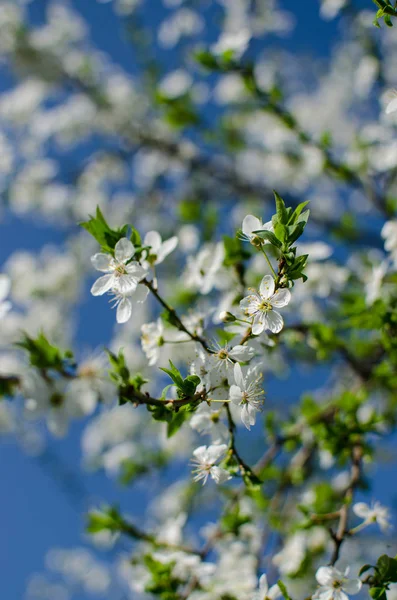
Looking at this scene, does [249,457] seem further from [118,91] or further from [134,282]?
[118,91]

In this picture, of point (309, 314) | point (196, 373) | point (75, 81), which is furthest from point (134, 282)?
point (75, 81)

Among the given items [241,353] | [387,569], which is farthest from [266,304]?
[387,569]

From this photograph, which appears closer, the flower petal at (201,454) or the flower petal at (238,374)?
the flower petal at (238,374)

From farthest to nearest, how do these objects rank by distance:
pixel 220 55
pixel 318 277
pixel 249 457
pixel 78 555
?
pixel 78 555 < pixel 249 457 < pixel 318 277 < pixel 220 55

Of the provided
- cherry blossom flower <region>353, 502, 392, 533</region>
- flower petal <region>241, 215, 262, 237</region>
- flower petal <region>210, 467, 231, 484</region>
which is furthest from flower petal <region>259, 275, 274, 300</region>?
cherry blossom flower <region>353, 502, 392, 533</region>

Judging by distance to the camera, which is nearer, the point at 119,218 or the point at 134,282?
the point at 134,282

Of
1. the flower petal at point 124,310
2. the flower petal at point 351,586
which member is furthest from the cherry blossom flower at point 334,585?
the flower petal at point 124,310

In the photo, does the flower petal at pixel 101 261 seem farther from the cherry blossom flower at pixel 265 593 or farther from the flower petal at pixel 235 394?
the cherry blossom flower at pixel 265 593
